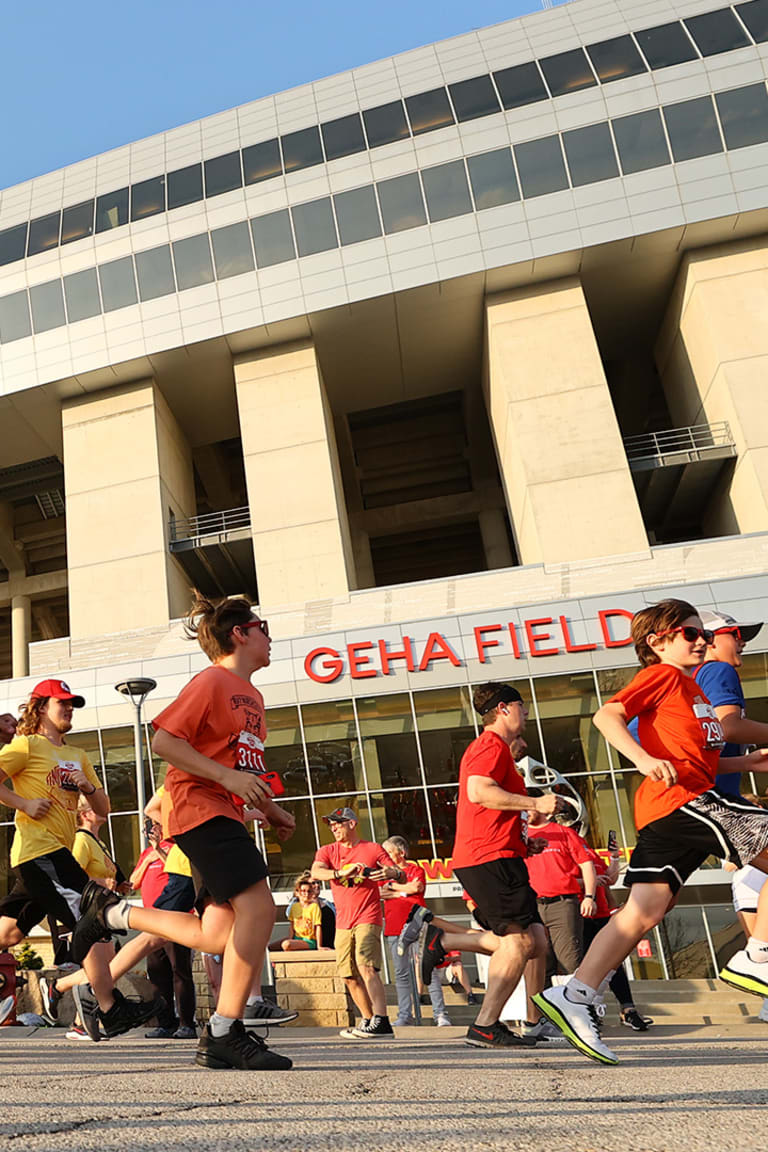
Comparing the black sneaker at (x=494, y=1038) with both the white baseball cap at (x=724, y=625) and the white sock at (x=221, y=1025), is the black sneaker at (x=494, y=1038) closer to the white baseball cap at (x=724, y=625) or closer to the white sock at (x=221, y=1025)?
the white sock at (x=221, y=1025)

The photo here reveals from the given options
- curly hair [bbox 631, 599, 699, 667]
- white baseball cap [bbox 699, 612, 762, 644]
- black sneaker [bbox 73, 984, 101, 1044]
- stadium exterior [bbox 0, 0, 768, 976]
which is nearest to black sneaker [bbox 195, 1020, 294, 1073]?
black sneaker [bbox 73, 984, 101, 1044]

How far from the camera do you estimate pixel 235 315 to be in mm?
25969

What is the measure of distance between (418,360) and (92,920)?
2580cm

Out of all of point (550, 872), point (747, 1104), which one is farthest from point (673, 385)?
point (747, 1104)

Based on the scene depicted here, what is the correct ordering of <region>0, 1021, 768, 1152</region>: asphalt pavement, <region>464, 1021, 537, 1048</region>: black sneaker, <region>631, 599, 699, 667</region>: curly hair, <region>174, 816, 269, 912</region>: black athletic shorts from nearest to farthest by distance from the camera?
<region>0, 1021, 768, 1152</region>: asphalt pavement
<region>174, 816, 269, 912</region>: black athletic shorts
<region>631, 599, 699, 667</region>: curly hair
<region>464, 1021, 537, 1048</region>: black sneaker

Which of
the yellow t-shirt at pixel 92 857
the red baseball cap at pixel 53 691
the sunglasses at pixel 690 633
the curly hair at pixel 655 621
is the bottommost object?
the yellow t-shirt at pixel 92 857

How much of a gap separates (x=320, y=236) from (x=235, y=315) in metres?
3.53

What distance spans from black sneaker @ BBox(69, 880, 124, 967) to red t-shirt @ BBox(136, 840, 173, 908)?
7.93 ft

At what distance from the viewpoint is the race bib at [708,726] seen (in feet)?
12.7

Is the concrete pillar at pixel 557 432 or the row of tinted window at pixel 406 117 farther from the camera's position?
the row of tinted window at pixel 406 117

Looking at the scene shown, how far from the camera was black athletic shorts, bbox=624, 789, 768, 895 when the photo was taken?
3547mm

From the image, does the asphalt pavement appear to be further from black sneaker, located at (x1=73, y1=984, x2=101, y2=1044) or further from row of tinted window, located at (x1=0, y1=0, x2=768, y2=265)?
row of tinted window, located at (x1=0, y1=0, x2=768, y2=265)

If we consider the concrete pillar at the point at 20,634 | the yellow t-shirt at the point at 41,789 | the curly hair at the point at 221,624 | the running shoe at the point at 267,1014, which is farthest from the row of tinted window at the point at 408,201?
the running shoe at the point at 267,1014

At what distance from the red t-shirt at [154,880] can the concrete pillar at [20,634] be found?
26605mm
